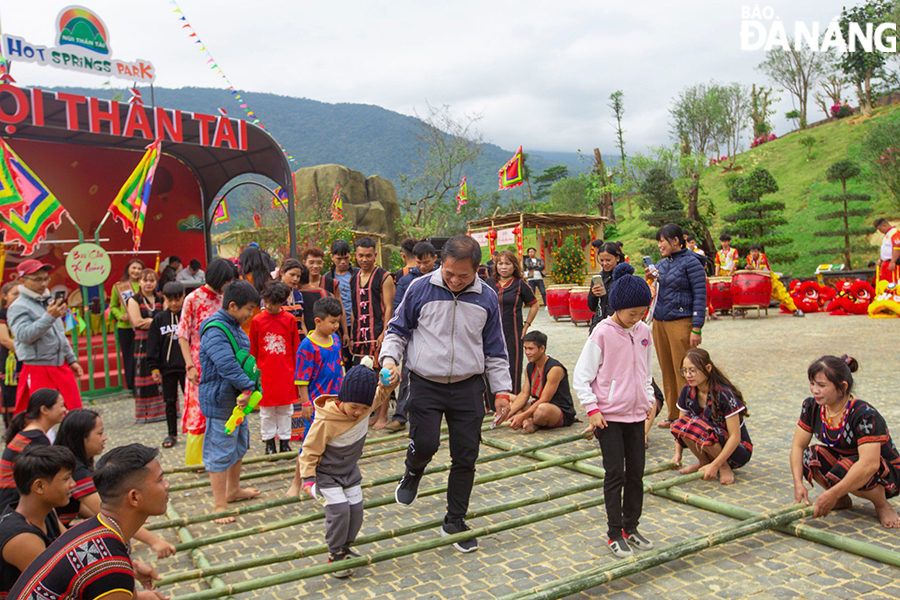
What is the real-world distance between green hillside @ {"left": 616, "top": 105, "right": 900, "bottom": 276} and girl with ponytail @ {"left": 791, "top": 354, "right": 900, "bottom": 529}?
23428 millimetres

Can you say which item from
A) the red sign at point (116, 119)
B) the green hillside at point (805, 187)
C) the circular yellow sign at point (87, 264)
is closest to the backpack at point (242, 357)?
the circular yellow sign at point (87, 264)

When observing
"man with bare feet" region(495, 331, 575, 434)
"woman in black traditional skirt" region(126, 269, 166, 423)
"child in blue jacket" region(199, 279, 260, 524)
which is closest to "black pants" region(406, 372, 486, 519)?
"child in blue jacket" region(199, 279, 260, 524)

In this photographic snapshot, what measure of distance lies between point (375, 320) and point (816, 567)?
4.48m

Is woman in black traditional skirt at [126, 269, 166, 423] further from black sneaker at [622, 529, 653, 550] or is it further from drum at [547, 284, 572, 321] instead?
drum at [547, 284, 572, 321]

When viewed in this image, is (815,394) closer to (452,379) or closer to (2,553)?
(452,379)

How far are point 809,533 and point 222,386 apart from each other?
370 cm

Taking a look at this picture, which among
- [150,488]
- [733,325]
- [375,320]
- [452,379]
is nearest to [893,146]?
[733,325]

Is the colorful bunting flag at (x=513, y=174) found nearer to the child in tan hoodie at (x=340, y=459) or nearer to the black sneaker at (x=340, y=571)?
the child in tan hoodie at (x=340, y=459)

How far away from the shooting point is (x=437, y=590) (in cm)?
315

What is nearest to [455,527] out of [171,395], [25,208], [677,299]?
[677,299]

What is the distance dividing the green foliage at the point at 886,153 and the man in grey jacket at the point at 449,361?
77.8ft

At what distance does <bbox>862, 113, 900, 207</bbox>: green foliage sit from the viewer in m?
21.7

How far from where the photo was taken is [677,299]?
579cm

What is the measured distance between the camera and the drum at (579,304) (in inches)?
583
